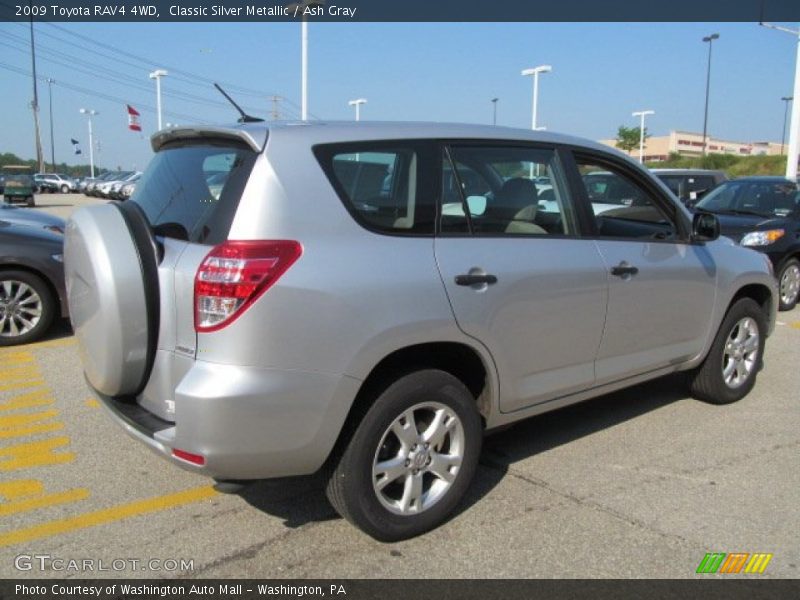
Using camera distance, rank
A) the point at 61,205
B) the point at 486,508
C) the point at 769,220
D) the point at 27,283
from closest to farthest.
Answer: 1. the point at 486,508
2. the point at 27,283
3. the point at 769,220
4. the point at 61,205

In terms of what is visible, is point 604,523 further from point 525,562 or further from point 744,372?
point 744,372

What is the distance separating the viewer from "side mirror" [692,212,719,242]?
438 centimetres

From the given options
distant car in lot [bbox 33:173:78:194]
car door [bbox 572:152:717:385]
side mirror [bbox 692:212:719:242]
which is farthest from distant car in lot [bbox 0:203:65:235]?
distant car in lot [bbox 33:173:78:194]

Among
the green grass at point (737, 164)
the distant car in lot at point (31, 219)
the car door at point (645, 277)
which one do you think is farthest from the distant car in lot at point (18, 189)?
the green grass at point (737, 164)

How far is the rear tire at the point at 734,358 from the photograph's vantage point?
4746mm

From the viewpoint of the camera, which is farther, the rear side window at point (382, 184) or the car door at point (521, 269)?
the car door at point (521, 269)

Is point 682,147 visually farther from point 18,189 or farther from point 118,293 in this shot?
point 118,293

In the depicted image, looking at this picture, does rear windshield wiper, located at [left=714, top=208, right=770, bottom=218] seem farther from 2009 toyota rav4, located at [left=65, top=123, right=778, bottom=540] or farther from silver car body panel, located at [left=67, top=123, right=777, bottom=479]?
silver car body panel, located at [left=67, top=123, right=777, bottom=479]

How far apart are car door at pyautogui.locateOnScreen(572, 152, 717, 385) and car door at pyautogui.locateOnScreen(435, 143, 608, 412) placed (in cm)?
15

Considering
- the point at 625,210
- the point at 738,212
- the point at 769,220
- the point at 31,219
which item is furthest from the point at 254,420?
the point at 738,212

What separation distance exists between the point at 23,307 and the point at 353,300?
16.6 feet

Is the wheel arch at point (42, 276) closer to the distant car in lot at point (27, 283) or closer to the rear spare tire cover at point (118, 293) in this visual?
the distant car in lot at point (27, 283)

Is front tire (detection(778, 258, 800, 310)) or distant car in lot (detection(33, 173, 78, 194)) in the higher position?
distant car in lot (detection(33, 173, 78, 194))

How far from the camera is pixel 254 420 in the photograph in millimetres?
2539
